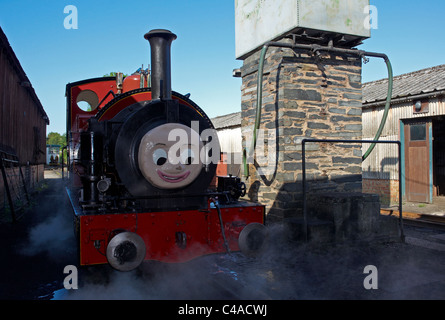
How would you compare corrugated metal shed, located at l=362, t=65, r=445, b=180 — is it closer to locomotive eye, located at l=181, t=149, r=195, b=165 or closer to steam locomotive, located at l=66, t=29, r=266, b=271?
steam locomotive, located at l=66, t=29, r=266, b=271

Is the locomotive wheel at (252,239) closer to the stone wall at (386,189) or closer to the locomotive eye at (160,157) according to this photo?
the locomotive eye at (160,157)

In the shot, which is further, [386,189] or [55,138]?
[55,138]

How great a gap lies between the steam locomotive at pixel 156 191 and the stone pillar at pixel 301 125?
154 cm

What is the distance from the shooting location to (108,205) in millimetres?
4285

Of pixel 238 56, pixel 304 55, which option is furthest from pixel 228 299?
pixel 238 56

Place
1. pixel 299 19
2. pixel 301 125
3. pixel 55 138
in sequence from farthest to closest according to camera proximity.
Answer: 1. pixel 55 138
2. pixel 301 125
3. pixel 299 19

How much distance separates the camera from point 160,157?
4188mm

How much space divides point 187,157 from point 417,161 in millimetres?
9751

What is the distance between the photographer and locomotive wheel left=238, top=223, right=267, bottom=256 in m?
4.29

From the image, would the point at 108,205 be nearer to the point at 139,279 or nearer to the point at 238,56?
the point at 139,279

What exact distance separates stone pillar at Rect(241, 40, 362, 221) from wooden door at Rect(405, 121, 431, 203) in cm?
598

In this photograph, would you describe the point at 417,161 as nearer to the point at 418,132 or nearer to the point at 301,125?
the point at 418,132

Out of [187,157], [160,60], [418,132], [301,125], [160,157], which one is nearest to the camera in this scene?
[160,157]

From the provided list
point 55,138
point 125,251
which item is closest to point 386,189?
point 125,251
